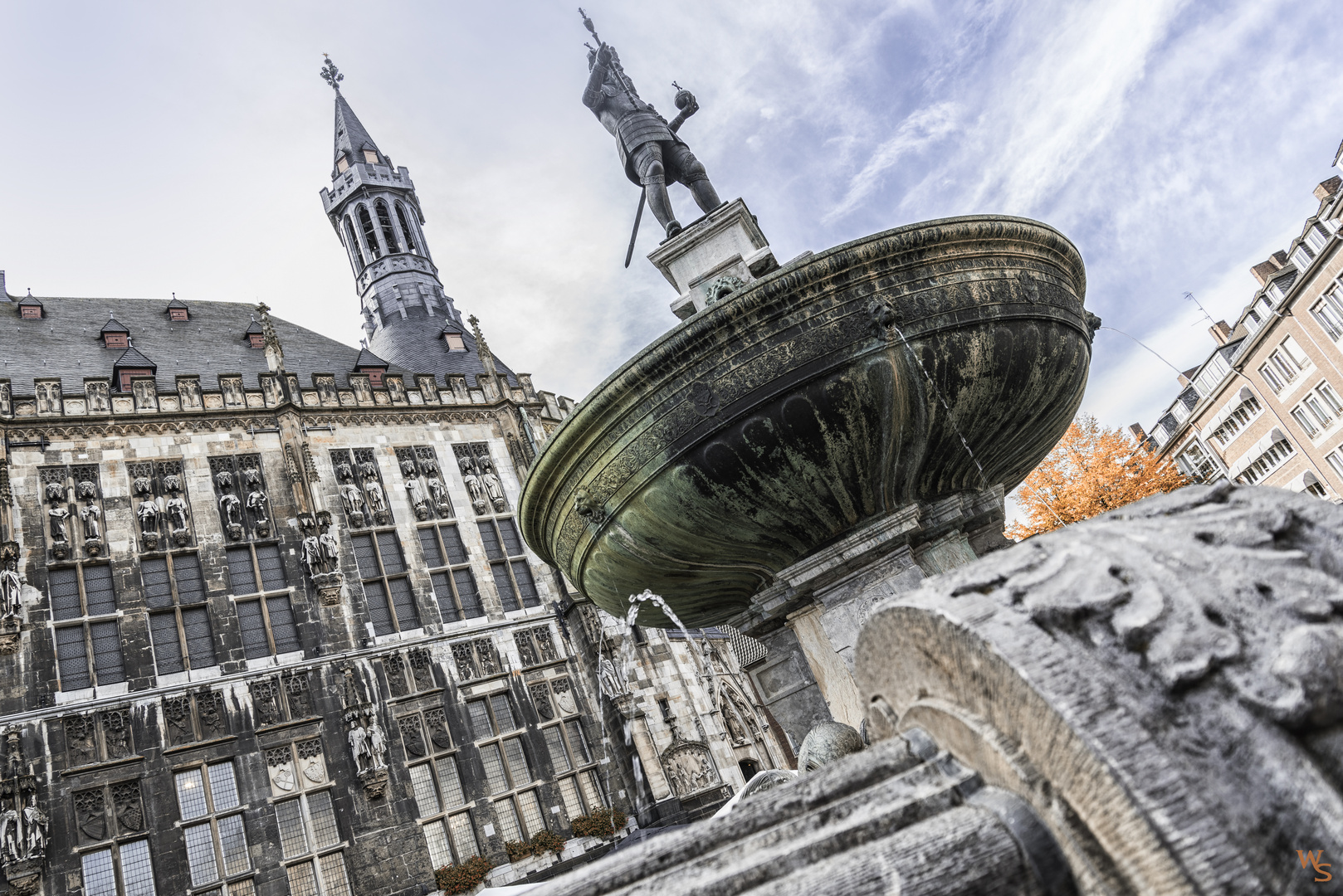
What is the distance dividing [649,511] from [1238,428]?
41.4 m

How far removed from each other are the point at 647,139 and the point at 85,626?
16.1 metres

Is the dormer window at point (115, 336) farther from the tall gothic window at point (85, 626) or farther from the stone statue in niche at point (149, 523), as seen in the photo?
the tall gothic window at point (85, 626)

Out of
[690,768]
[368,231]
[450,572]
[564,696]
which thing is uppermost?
[368,231]

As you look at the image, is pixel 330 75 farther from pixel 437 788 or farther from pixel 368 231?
pixel 437 788

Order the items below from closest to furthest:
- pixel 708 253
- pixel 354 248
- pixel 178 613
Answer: pixel 708 253
pixel 178 613
pixel 354 248

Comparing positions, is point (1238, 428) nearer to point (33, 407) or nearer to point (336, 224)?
point (336, 224)

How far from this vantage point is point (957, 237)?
16.3 feet

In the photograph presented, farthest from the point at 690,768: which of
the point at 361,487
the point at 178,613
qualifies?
the point at 178,613

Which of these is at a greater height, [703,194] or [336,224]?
[336,224]

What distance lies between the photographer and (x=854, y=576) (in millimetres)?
5293

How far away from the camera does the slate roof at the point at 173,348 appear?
887 inches

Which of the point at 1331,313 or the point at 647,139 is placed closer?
the point at 647,139

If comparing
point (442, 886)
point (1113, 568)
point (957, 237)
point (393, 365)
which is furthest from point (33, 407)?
point (1113, 568)

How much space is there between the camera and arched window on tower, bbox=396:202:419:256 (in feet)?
Result: 112
